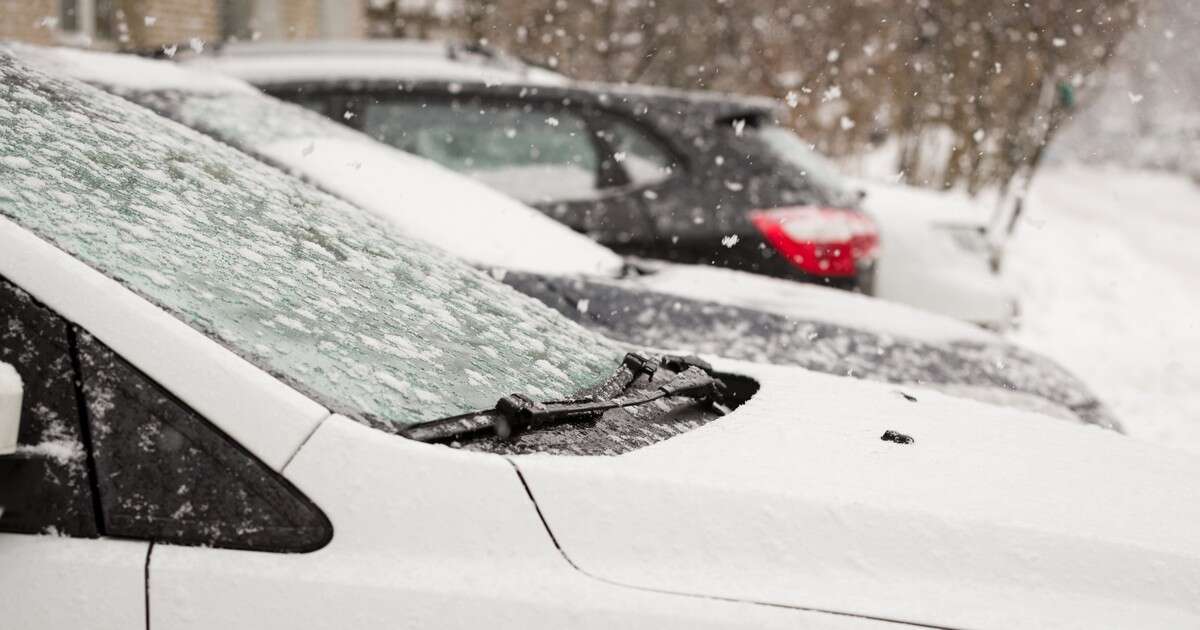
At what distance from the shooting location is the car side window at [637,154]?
5.28 metres

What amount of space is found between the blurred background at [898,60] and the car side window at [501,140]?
6.32 meters

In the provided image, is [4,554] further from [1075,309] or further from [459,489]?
[1075,309]

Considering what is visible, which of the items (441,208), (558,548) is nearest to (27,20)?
(441,208)

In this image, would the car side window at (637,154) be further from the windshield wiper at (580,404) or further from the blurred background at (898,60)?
the blurred background at (898,60)

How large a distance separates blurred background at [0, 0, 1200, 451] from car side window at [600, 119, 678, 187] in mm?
6142

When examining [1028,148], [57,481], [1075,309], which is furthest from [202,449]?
[1028,148]

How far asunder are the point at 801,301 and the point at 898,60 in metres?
13.8

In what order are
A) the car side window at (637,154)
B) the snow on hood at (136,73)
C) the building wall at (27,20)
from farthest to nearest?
the building wall at (27,20) < the car side window at (637,154) < the snow on hood at (136,73)

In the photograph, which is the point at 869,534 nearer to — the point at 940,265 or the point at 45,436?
the point at 45,436

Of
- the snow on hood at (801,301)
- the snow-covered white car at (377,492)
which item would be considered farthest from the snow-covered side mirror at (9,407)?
the snow on hood at (801,301)

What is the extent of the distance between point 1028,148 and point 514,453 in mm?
15815

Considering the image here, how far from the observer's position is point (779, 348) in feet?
12.3

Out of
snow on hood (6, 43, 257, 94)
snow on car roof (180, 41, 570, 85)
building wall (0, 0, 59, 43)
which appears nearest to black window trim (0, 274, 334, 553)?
snow on hood (6, 43, 257, 94)

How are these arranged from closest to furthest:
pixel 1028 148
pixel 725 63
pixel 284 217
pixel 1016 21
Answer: pixel 284 217, pixel 1016 21, pixel 1028 148, pixel 725 63
